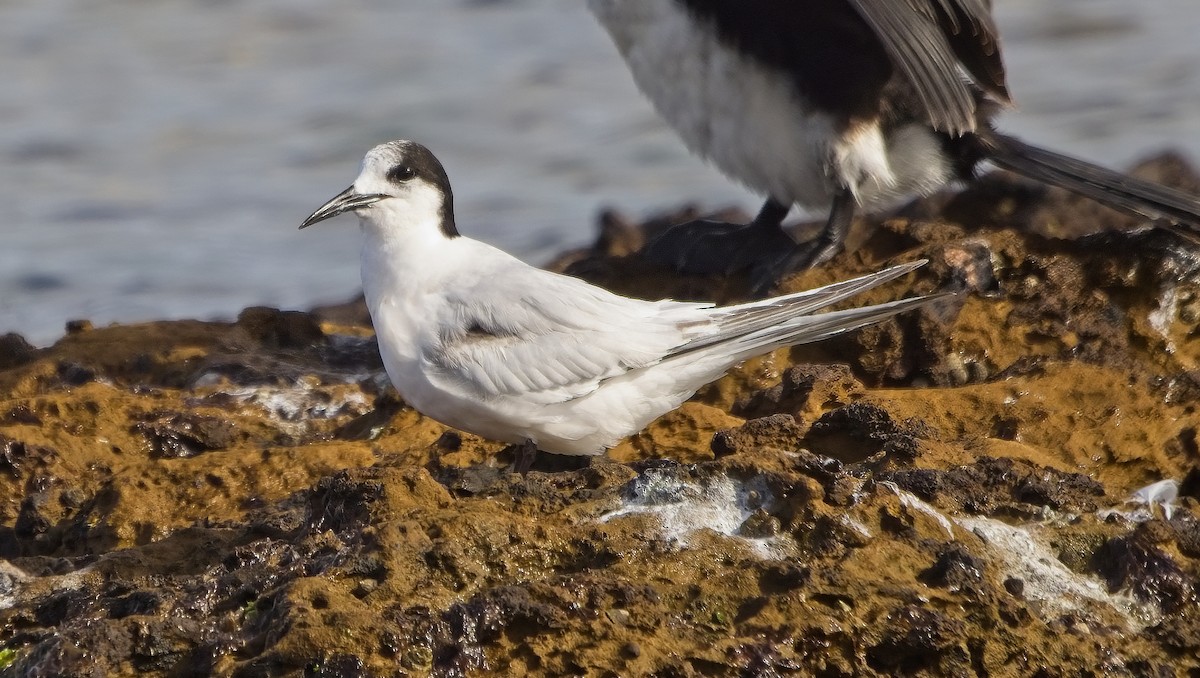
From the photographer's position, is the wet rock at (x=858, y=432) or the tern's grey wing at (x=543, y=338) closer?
the wet rock at (x=858, y=432)

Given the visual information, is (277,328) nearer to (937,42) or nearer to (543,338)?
(543,338)

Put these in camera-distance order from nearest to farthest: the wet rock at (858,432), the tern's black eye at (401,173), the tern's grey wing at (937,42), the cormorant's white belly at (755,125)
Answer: the wet rock at (858,432)
the tern's black eye at (401,173)
the tern's grey wing at (937,42)
the cormorant's white belly at (755,125)

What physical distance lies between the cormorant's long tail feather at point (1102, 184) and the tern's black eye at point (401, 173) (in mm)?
2918

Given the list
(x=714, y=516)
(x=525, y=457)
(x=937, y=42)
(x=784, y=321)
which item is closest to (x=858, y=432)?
(x=784, y=321)

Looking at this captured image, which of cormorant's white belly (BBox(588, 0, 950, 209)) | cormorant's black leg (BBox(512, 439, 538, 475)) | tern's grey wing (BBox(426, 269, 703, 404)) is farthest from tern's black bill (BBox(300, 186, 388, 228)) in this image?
cormorant's white belly (BBox(588, 0, 950, 209))

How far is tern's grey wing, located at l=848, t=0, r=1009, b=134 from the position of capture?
24.2 ft

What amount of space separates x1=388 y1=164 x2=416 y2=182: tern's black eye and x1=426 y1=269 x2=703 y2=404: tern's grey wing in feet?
1.99

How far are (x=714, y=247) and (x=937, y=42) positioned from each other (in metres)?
1.33

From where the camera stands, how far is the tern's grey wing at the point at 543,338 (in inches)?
222

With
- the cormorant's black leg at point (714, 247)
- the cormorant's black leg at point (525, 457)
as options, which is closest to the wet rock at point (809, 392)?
the cormorant's black leg at point (525, 457)

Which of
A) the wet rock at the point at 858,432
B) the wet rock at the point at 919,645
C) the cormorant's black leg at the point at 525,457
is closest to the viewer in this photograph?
the wet rock at the point at 919,645

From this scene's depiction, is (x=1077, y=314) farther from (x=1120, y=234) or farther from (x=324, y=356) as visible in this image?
(x=324, y=356)

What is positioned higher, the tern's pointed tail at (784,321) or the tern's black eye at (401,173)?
the tern's black eye at (401,173)

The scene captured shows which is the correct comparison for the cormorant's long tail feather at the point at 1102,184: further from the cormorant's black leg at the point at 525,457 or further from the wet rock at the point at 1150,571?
the cormorant's black leg at the point at 525,457
